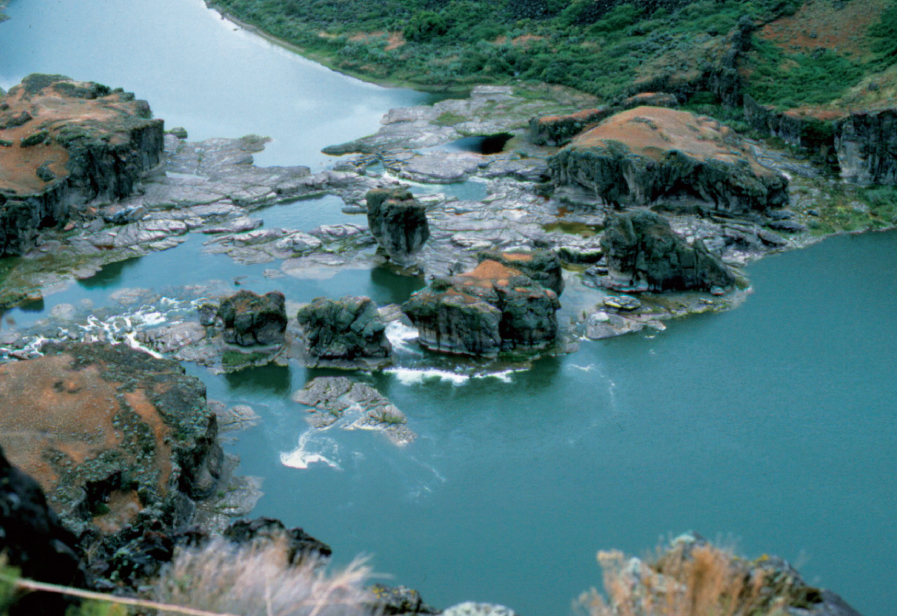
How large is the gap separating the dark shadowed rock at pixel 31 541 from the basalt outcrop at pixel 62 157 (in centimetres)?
4852

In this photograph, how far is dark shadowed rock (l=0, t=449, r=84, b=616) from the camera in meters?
13.6

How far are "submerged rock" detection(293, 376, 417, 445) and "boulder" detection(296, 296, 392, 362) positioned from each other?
2.23 metres

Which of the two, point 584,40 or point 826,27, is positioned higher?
point 826,27

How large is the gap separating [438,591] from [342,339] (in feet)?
58.1

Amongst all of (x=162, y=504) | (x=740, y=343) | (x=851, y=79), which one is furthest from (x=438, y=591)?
(x=851, y=79)

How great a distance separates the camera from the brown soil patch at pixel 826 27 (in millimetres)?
83062

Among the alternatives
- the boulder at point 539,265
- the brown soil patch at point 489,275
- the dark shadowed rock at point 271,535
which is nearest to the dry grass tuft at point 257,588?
the dark shadowed rock at point 271,535

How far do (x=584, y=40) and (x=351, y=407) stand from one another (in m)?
78.2

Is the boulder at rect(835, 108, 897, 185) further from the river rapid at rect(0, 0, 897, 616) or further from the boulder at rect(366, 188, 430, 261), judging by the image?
the boulder at rect(366, 188, 430, 261)

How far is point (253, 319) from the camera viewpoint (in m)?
45.2

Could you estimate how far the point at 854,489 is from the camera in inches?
1394

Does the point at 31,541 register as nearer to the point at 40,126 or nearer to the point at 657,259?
the point at 657,259

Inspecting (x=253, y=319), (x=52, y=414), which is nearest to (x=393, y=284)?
(x=253, y=319)

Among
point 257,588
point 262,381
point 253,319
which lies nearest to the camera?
point 257,588
